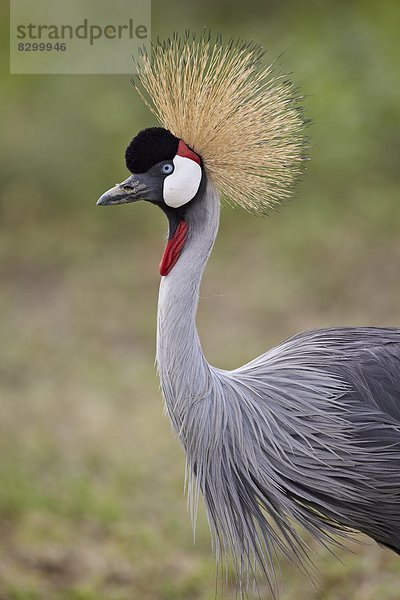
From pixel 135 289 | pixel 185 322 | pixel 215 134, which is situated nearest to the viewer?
pixel 185 322

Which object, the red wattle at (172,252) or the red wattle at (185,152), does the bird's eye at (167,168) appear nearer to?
the red wattle at (185,152)

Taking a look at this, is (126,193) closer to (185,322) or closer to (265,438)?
(185,322)

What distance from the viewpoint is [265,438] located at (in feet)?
7.57

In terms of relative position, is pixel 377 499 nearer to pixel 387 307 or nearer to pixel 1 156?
pixel 387 307

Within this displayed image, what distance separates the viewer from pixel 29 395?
4648 millimetres

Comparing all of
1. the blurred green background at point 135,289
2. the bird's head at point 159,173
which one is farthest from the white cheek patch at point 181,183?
the blurred green background at point 135,289

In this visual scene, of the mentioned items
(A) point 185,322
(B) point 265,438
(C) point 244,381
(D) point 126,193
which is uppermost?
(D) point 126,193

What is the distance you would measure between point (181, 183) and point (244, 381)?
0.50 m

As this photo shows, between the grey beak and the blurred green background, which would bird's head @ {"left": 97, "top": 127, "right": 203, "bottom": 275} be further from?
the blurred green background

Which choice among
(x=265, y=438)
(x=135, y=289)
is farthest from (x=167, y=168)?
(x=135, y=289)

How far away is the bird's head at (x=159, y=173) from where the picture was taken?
88.3 inches

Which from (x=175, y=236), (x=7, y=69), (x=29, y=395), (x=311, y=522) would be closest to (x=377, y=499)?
(x=311, y=522)

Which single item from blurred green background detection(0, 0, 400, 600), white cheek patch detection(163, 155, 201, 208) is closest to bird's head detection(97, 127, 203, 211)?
white cheek patch detection(163, 155, 201, 208)

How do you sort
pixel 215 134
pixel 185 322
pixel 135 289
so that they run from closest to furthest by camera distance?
pixel 185 322, pixel 215 134, pixel 135 289
